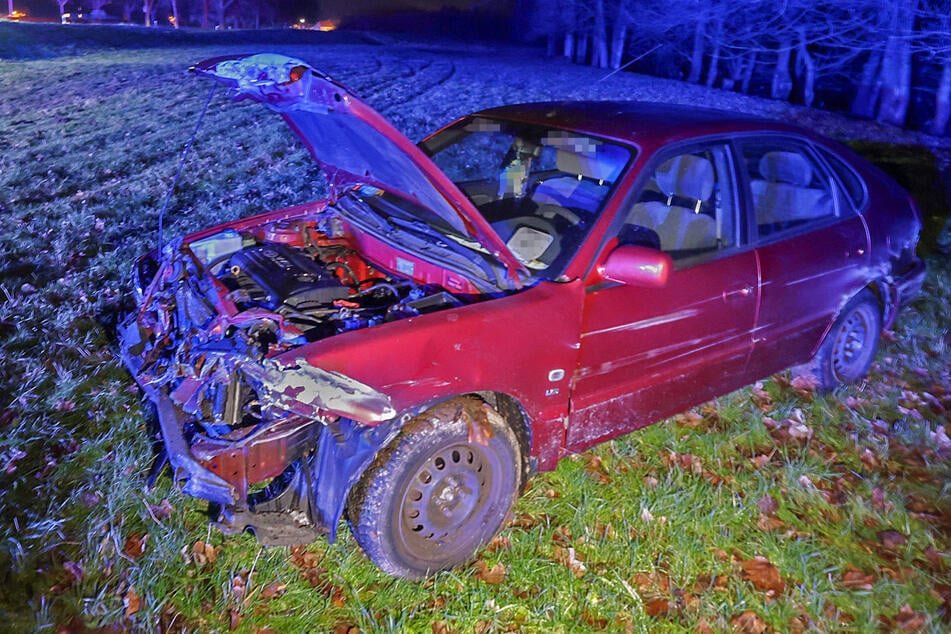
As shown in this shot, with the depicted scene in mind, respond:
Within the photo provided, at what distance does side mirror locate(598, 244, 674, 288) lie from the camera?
8.36ft

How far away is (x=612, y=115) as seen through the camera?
11.2 feet

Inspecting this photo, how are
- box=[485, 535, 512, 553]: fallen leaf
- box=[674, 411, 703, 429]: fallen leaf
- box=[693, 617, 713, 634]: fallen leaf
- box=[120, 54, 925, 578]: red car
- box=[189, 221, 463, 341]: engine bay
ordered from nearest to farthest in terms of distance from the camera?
box=[120, 54, 925, 578]: red car, box=[693, 617, 713, 634]: fallen leaf, box=[189, 221, 463, 341]: engine bay, box=[485, 535, 512, 553]: fallen leaf, box=[674, 411, 703, 429]: fallen leaf

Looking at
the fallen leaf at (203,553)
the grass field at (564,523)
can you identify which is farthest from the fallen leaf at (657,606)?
the fallen leaf at (203,553)

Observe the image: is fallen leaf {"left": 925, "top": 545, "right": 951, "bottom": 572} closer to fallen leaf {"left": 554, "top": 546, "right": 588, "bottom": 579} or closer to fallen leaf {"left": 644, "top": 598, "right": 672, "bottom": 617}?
fallen leaf {"left": 644, "top": 598, "right": 672, "bottom": 617}

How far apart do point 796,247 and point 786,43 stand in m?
19.8

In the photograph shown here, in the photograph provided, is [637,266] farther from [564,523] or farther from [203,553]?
[203,553]

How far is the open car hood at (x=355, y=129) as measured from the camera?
92.7 inches

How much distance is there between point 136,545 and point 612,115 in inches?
114

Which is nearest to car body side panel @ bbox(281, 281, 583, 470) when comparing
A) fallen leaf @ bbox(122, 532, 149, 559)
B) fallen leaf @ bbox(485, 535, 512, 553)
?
fallen leaf @ bbox(485, 535, 512, 553)

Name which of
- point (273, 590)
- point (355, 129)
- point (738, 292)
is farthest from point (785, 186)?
point (273, 590)

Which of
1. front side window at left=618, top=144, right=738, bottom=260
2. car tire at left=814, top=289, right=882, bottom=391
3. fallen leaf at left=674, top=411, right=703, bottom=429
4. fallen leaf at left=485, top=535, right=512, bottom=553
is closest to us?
fallen leaf at left=485, top=535, right=512, bottom=553

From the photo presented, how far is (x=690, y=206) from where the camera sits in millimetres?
3283

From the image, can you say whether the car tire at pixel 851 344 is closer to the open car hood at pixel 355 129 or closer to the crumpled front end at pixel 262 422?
the open car hood at pixel 355 129

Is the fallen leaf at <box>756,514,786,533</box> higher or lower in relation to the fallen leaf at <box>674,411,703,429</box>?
lower
